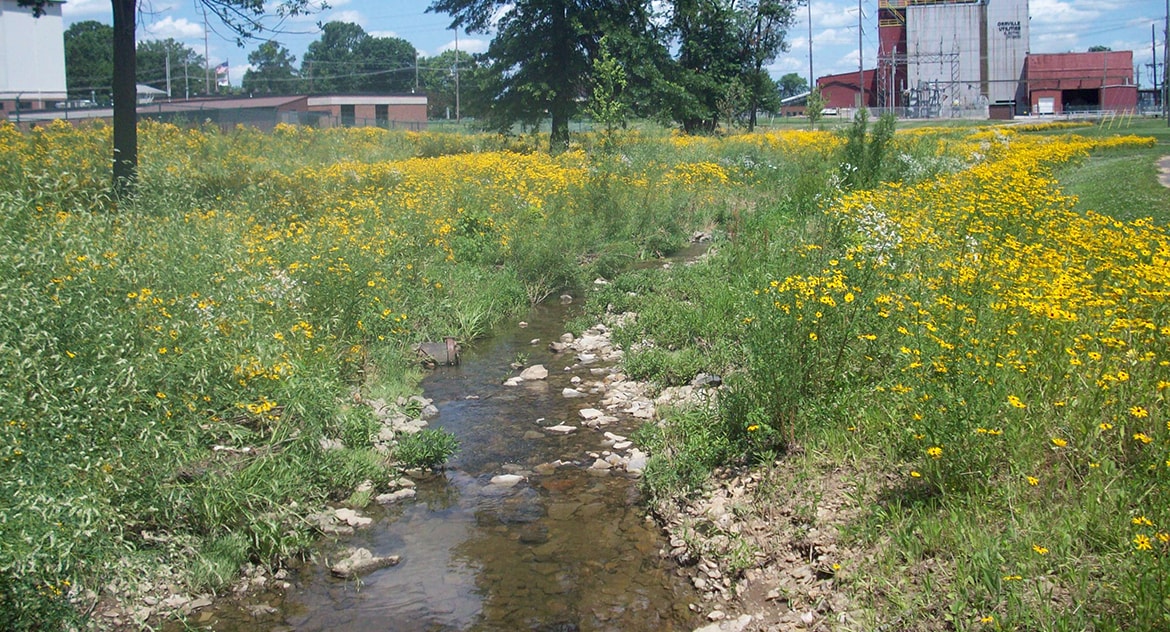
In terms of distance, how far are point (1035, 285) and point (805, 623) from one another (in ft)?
8.80

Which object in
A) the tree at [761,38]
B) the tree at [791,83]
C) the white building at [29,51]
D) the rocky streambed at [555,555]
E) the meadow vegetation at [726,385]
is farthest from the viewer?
the tree at [791,83]

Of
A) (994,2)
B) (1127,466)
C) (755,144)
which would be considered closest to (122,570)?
(1127,466)

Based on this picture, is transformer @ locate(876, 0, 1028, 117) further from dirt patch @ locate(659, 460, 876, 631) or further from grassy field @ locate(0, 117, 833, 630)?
dirt patch @ locate(659, 460, 876, 631)

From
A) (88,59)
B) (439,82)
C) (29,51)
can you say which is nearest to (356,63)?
(439,82)

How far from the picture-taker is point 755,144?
2619cm

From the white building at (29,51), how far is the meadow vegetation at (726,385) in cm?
5433

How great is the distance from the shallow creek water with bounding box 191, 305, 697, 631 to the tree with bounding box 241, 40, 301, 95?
287ft

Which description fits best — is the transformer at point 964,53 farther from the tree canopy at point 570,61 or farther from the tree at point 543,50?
the tree at point 543,50

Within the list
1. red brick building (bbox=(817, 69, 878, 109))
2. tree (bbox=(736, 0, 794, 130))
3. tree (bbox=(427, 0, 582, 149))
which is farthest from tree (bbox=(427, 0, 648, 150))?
red brick building (bbox=(817, 69, 878, 109))

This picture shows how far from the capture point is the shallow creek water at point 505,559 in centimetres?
532

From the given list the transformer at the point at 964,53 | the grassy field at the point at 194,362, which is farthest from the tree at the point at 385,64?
the grassy field at the point at 194,362

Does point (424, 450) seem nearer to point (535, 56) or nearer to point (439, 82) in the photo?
point (535, 56)

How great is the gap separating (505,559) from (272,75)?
102746mm

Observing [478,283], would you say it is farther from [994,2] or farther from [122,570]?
[994,2]
